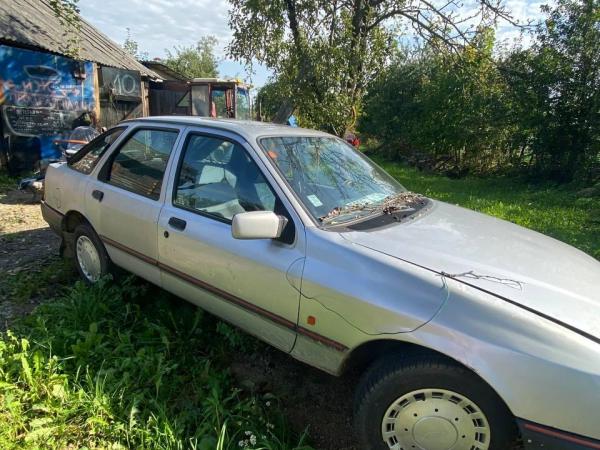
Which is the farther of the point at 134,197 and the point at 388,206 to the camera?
the point at 134,197

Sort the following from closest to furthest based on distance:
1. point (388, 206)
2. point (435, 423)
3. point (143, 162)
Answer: point (435, 423)
point (388, 206)
point (143, 162)

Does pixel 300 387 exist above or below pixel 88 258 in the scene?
below

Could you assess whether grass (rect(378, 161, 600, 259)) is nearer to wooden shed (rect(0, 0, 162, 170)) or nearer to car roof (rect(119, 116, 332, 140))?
car roof (rect(119, 116, 332, 140))

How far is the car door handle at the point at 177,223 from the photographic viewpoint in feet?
9.20

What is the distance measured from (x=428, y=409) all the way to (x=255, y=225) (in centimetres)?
120

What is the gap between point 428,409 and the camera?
191cm

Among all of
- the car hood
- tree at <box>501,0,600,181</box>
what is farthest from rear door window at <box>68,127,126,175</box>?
tree at <box>501,0,600,181</box>

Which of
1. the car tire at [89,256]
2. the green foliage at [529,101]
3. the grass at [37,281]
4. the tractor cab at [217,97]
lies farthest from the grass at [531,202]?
the grass at [37,281]

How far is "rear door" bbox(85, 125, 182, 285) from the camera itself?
122 inches

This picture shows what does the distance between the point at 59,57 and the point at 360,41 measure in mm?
7370

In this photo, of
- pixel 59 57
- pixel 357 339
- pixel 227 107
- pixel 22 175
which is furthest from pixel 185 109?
pixel 357 339

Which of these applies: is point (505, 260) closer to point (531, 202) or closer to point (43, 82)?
point (531, 202)

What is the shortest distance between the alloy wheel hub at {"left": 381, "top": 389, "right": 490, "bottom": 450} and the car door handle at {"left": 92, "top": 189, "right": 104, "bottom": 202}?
2.81m

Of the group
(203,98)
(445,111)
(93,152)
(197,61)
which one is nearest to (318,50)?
(93,152)
